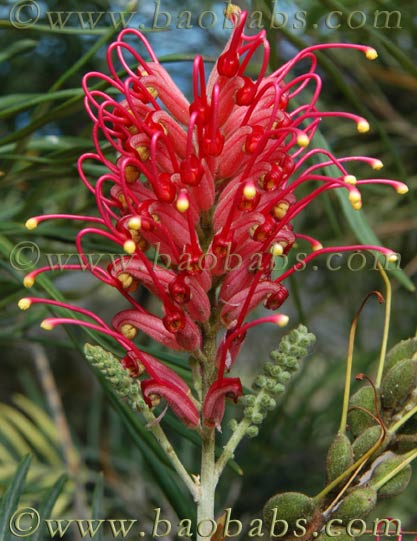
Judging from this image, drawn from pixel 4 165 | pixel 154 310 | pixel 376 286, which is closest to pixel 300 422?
pixel 376 286

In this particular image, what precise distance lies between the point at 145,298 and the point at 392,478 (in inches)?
32.8

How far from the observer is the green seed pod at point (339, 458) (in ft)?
1.54

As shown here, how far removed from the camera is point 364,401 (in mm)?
504

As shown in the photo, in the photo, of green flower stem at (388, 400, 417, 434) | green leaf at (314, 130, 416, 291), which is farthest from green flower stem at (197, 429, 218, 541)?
green leaf at (314, 130, 416, 291)

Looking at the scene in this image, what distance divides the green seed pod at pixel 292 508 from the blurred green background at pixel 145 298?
0.36ft

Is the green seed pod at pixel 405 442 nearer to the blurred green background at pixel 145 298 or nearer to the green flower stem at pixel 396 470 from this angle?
the green flower stem at pixel 396 470

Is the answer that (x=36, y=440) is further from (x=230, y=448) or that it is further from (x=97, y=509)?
(x=230, y=448)

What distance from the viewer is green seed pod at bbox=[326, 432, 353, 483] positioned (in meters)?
0.47

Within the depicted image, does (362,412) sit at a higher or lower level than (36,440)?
higher

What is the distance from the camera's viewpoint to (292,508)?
0.46m

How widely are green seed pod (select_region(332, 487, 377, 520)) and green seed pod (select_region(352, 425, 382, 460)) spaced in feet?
0.08

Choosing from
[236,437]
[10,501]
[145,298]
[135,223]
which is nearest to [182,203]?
[135,223]

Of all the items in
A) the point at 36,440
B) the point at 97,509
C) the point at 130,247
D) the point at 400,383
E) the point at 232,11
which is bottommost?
the point at 36,440

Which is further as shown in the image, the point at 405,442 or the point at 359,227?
the point at 359,227
